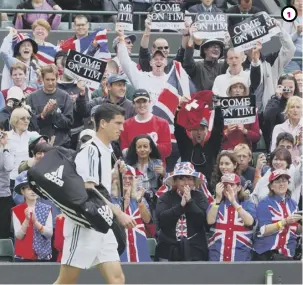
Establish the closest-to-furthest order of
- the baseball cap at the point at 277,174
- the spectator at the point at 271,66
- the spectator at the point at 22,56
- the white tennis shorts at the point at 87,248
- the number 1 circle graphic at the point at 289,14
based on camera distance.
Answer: the white tennis shorts at the point at 87,248 < the baseball cap at the point at 277,174 < the spectator at the point at 271,66 < the spectator at the point at 22,56 < the number 1 circle graphic at the point at 289,14

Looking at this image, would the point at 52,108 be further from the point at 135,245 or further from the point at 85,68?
the point at 135,245

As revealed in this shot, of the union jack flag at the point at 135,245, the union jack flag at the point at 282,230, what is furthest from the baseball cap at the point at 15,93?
the union jack flag at the point at 282,230

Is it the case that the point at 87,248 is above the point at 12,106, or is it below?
below

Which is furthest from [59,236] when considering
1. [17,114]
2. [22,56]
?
[22,56]

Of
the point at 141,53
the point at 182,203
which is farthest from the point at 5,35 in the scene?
the point at 182,203

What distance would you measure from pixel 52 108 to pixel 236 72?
221 cm

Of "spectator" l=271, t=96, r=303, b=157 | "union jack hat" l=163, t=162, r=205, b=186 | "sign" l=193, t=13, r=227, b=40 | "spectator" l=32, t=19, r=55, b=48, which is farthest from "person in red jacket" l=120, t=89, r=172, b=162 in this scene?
"spectator" l=32, t=19, r=55, b=48

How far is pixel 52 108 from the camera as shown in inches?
628

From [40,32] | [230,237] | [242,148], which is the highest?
[40,32]

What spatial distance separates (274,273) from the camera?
14172 mm

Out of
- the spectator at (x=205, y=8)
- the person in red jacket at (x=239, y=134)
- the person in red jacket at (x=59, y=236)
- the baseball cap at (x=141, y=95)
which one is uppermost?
the spectator at (x=205, y=8)

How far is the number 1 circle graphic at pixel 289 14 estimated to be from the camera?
19078mm

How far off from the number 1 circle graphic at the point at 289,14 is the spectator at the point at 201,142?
359cm

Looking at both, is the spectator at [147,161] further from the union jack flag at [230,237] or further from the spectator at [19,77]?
the spectator at [19,77]
